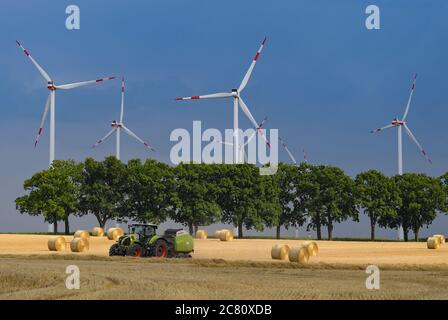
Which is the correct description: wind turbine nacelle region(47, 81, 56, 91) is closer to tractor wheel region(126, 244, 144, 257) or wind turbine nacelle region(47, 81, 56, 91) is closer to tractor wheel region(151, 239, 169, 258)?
tractor wheel region(151, 239, 169, 258)

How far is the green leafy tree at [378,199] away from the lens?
110m

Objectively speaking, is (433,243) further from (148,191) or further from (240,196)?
(148,191)

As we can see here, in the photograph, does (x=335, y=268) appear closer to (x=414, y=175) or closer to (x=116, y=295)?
(x=116, y=295)

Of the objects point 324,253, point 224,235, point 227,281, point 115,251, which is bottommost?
point 324,253

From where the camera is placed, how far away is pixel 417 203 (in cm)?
11075

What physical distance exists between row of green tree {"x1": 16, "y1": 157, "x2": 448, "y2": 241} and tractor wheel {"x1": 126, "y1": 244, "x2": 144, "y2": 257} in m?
63.1

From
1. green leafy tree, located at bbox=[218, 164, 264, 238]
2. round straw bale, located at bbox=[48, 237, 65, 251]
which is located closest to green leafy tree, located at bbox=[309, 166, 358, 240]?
green leafy tree, located at bbox=[218, 164, 264, 238]

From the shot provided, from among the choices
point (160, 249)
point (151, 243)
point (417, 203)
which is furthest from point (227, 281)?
point (417, 203)

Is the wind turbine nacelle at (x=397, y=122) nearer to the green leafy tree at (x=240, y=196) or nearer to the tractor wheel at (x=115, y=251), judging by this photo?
the green leafy tree at (x=240, y=196)

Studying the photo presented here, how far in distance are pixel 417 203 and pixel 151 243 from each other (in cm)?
7597

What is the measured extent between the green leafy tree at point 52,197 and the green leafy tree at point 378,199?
43.2 m

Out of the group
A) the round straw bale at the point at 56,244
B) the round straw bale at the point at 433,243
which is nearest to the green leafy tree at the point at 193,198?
the round straw bale at the point at 433,243

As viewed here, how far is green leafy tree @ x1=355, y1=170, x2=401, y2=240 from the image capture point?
110 meters
